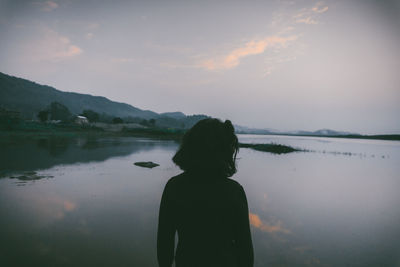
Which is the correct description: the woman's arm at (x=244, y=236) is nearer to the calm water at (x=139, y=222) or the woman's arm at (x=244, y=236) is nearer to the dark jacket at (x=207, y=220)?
the dark jacket at (x=207, y=220)

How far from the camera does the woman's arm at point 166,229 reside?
6.23 ft

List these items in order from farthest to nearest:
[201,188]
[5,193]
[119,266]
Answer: [5,193] → [119,266] → [201,188]

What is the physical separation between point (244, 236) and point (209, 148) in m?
0.93

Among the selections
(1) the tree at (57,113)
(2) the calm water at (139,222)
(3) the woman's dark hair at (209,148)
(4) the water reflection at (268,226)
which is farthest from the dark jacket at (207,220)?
(1) the tree at (57,113)

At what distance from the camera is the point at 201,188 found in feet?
5.86

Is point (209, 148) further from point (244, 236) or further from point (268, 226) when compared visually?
point (268, 226)

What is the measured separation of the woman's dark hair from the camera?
187 cm

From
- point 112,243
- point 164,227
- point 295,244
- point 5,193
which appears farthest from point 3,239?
point 295,244

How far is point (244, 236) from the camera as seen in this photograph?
6.24ft

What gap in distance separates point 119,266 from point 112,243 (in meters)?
1.20

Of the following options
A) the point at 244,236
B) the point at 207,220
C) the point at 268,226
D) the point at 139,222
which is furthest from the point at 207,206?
the point at 268,226

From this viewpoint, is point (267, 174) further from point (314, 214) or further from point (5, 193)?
point (5, 193)

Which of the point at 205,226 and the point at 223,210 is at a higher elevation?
the point at 223,210

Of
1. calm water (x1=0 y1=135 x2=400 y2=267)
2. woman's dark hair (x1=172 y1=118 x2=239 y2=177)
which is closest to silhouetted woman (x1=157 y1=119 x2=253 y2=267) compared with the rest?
woman's dark hair (x1=172 y1=118 x2=239 y2=177)
